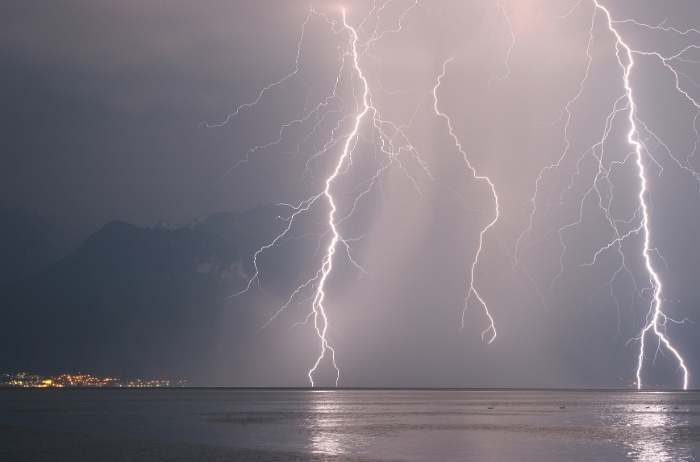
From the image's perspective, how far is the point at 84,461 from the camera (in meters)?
22.7

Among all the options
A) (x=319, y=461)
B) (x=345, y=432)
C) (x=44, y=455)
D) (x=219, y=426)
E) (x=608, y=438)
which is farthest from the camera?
(x=219, y=426)

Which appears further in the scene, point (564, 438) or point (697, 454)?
point (564, 438)

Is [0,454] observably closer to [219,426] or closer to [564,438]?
[219,426]

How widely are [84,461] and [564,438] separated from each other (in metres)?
17.3

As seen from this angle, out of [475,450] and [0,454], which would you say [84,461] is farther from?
[475,450]

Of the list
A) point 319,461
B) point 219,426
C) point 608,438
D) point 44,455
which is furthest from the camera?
point 219,426

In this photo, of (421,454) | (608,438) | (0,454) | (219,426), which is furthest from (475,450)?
(219,426)

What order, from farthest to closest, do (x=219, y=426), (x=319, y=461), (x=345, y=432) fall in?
(x=219, y=426), (x=345, y=432), (x=319, y=461)

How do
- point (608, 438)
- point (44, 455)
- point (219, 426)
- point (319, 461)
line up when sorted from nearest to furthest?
point (319, 461), point (44, 455), point (608, 438), point (219, 426)

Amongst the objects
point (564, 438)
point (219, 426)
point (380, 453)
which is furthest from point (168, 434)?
point (564, 438)

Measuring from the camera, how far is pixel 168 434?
1326 inches

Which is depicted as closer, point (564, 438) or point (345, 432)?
point (564, 438)

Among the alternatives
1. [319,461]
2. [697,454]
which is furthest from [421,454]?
[697,454]

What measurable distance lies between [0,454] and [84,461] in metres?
3.57
